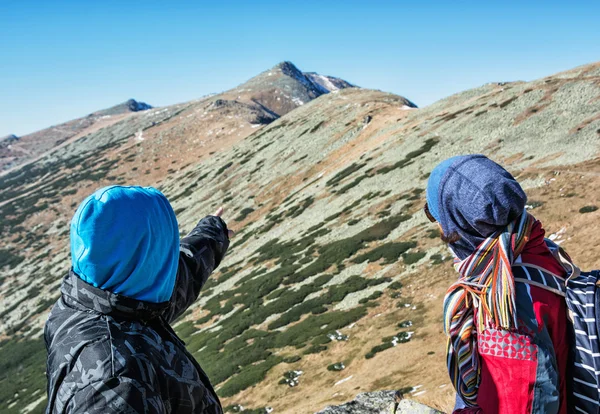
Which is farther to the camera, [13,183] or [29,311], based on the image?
[13,183]

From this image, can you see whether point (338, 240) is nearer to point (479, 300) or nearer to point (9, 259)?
point (479, 300)

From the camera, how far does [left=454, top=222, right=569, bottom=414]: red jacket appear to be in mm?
2828

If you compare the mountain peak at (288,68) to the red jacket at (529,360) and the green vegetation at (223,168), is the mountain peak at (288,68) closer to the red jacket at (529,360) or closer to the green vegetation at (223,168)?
the green vegetation at (223,168)

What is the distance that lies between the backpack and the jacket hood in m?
0.35

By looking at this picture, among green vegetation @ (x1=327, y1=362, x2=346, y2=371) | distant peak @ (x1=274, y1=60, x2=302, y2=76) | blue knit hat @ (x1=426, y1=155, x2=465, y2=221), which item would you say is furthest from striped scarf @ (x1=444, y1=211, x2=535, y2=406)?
distant peak @ (x1=274, y1=60, x2=302, y2=76)

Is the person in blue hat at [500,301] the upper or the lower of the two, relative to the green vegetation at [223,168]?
lower

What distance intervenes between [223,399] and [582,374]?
16053 millimetres

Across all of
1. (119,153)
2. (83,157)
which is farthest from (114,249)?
(83,157)

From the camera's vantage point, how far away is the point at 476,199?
10.3ft

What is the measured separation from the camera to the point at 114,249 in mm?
2570

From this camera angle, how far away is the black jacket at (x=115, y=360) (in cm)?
224

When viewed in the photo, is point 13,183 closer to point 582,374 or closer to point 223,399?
point 223,399

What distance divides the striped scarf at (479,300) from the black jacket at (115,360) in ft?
5.70

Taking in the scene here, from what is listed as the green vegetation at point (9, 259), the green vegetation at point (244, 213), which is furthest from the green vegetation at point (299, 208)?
the green vegetation at point (9, 259)
